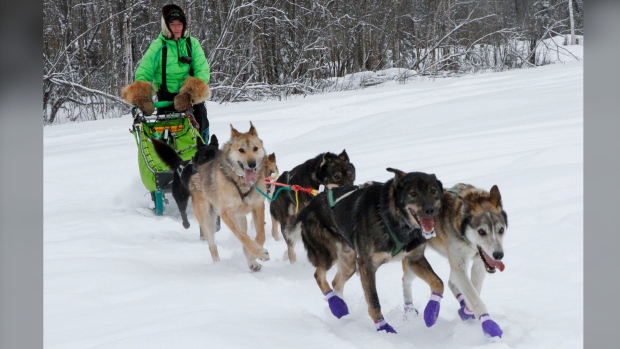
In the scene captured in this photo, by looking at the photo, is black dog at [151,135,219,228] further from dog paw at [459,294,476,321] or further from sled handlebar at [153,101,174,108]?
dog paw at [459,294,476,321]

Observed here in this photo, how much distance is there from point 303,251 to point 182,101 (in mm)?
1991

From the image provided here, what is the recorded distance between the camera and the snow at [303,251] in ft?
9.22

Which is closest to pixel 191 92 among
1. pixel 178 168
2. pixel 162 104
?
pixel 162 104

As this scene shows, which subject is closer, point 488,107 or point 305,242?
point 305,242

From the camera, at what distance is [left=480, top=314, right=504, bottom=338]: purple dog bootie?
9.07 ft

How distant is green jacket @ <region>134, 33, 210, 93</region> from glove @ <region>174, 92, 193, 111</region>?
230 millimetres

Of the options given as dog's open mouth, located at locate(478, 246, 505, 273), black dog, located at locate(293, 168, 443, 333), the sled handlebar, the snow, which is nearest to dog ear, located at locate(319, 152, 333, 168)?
the snow

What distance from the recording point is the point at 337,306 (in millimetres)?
3320
